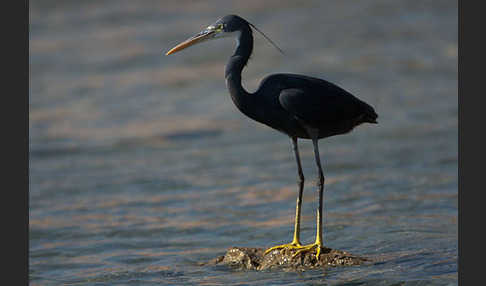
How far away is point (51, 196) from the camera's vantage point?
11828 mm

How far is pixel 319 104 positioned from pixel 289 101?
306mm

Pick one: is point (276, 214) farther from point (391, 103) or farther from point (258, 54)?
point (258, 54)

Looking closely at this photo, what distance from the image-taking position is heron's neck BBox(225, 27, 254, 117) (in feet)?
24.8

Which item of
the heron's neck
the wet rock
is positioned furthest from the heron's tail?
the wet rock

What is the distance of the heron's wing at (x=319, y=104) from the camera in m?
7.56

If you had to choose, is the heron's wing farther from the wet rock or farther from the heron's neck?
the wet rock

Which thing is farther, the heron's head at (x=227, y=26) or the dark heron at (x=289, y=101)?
the heron's head at (x=227, y=26)

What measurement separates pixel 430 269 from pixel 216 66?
1034cm

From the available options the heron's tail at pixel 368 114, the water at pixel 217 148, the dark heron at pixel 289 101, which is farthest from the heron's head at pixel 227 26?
the water at pixel 217 148

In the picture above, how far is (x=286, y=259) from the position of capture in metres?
7.75

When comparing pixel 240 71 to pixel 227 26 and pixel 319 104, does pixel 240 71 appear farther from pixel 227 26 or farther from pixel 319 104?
pixel 319 104

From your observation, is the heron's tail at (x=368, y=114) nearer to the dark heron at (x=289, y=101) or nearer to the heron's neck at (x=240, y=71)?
the dark heron at (x=289, y=101)

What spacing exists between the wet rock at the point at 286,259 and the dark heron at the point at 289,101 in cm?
7

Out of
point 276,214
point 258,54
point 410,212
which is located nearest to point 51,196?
point 276,214
